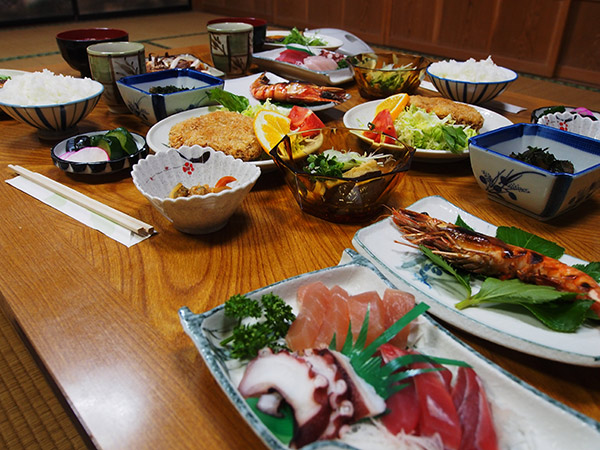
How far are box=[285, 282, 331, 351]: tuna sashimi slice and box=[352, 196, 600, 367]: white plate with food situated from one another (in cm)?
21

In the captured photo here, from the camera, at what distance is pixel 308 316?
884 mm

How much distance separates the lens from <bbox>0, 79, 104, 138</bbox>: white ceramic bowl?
5.54 ft

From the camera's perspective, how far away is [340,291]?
956 millimetres

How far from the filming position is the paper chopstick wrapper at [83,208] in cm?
128

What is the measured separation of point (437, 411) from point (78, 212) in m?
1.15

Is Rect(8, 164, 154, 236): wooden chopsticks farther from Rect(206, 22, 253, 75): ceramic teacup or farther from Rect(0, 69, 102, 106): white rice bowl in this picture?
Rect(206, 22, 253, 75): ceramic teacup

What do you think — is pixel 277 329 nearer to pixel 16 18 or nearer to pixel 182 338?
pixel 182 338

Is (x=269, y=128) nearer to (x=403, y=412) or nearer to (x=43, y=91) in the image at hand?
(x=43, y=91)

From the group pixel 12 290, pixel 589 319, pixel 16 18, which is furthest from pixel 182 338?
pixel 16 18

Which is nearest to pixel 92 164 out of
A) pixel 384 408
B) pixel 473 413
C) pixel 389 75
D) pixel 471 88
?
pixel 384 408

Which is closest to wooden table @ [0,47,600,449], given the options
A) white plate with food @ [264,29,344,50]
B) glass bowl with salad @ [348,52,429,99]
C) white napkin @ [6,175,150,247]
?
white napkin @ [6,175,150,247]

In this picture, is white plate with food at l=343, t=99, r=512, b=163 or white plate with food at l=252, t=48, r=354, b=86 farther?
white plate with food at l=252, t=48, r=354, b=86

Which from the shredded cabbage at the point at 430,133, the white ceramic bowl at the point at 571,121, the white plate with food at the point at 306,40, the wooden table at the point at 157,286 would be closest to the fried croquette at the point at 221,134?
the wooden table at the point at 157,286

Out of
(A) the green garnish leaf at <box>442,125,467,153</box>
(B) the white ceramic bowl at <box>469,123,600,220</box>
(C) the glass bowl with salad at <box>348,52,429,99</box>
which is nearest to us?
(B) the white ceramic bowl at <box>469,123,600,220</box>
